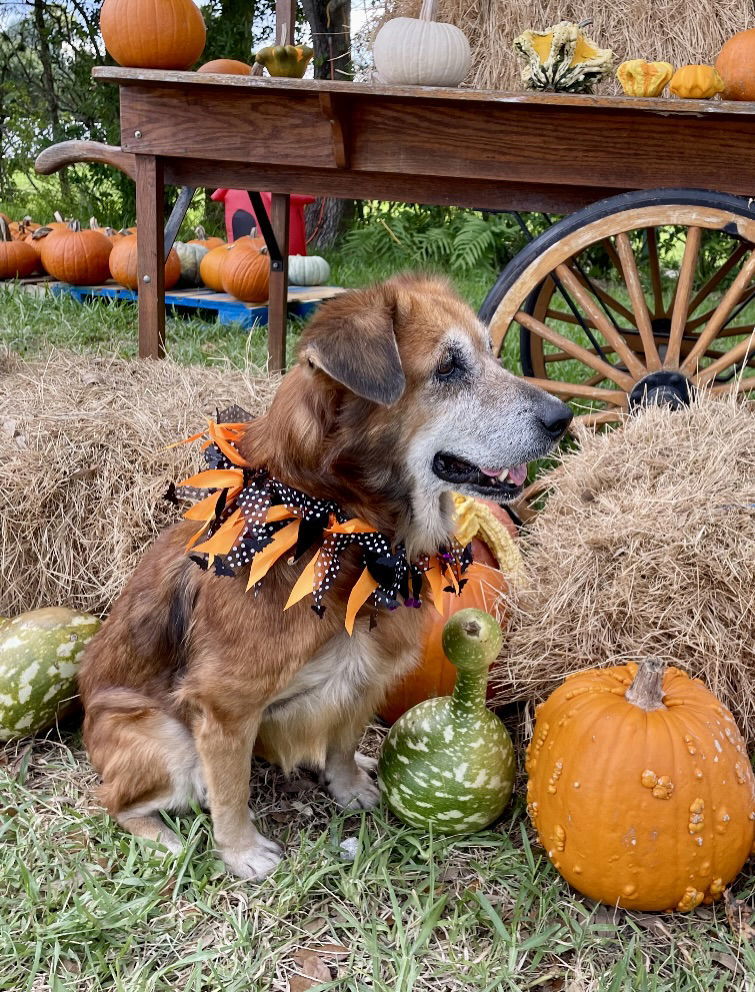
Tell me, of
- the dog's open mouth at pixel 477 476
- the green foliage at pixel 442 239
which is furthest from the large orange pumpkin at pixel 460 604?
the green foliage at pixel 442 239

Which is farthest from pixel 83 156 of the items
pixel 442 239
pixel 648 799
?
pixel 442 239

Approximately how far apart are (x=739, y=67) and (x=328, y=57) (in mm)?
6407

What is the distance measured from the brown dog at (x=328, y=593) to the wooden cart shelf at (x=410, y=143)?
142 cm

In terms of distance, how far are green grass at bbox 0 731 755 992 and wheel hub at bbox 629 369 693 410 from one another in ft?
5.31

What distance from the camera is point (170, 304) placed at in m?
7.31

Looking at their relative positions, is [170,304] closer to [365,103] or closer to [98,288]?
[98,288]

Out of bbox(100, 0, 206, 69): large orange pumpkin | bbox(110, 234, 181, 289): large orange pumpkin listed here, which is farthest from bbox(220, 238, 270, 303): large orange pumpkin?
bbox(100, 0, 206, 69): large orange pumpkin

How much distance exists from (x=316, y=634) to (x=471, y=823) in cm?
73

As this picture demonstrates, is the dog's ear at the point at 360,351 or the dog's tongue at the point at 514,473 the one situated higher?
the dog's ear at the point at 360,351

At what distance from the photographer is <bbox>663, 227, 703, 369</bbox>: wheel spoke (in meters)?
3.25

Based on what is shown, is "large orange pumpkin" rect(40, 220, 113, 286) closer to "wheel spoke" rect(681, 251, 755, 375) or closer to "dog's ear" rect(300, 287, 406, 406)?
"wheel spoke" rect(681, 251, 755, 375)

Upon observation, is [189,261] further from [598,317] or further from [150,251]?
[598,317]

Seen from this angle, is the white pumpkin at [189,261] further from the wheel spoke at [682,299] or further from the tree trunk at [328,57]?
the wheel spoke at [682,299]

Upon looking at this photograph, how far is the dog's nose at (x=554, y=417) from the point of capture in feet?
6.77
